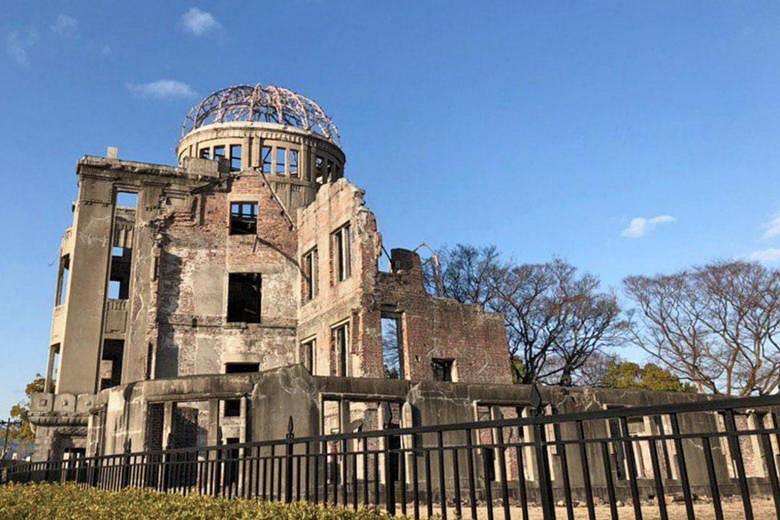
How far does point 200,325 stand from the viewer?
24328 mm

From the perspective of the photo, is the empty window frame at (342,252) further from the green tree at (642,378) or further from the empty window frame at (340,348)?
the green tree at (642,378)

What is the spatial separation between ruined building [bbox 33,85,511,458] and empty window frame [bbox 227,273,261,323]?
0.08m

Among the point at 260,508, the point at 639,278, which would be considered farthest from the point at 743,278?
the point at 260,508

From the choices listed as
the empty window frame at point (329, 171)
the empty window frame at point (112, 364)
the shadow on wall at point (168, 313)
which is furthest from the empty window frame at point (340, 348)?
the empty window frame at point (112, 364)

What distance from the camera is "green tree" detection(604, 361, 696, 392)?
108 ft

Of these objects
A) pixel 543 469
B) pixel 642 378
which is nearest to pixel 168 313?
pixel 543 469

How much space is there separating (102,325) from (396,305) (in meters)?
11.7

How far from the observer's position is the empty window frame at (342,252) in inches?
890

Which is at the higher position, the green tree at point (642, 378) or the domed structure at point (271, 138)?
the domed structure at point (271, 138)

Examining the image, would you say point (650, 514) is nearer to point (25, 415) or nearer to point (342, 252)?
point (342, 252)

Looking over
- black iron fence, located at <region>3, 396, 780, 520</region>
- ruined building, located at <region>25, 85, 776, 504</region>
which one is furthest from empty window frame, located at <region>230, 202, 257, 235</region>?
A: black iron fence, located at <region>3, 396, 780, 520</region>

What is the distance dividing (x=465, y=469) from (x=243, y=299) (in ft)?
58.5

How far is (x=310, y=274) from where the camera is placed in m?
26.0

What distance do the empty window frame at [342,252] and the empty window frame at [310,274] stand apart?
176 centimetres
